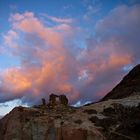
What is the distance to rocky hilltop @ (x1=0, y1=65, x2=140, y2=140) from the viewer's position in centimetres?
2970

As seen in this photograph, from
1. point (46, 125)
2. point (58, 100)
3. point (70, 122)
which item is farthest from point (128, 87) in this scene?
point (46, 125)

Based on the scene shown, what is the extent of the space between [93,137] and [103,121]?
3288 mm

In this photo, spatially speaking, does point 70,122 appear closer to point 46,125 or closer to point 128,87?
point 46,125

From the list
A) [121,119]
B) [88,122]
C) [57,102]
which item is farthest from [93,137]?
[57,102]

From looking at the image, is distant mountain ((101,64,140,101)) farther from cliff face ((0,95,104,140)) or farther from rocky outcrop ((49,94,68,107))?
cliff face ((0,95,104,140))

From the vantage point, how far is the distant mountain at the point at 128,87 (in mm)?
43178

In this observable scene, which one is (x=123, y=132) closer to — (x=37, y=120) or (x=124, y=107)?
(x=124, y=107)

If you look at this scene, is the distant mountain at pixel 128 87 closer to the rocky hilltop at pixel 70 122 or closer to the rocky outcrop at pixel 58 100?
the rocky hilltop at pixel 70 122

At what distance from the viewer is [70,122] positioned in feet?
101

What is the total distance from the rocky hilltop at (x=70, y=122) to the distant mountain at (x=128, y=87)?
6.89 m

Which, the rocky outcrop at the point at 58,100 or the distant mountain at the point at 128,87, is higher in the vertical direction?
the distant mountain at the point at 128,87

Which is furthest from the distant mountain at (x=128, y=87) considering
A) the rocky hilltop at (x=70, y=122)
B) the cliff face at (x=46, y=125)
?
the cliff face at (x=46, y=125)

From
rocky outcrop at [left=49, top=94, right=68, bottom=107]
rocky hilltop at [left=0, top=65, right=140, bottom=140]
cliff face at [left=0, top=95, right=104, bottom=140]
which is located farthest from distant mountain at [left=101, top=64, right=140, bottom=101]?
cliff face at [left=0, top=95, right=104, bottom=140]

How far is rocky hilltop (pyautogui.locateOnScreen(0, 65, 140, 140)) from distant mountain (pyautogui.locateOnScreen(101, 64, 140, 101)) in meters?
6.89
